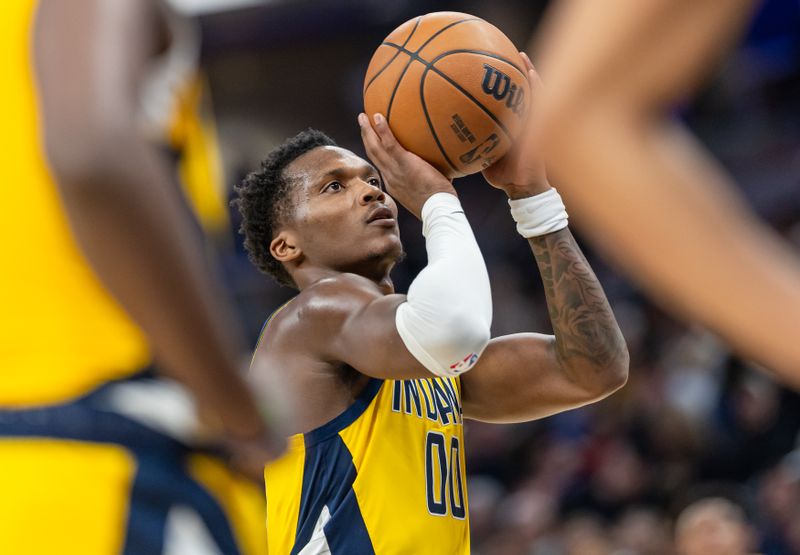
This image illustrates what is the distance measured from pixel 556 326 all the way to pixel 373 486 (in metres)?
0.82

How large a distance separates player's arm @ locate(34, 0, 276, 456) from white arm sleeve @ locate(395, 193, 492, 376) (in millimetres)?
1465

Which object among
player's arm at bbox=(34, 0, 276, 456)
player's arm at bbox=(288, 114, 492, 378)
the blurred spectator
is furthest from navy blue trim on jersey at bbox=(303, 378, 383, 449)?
the blurred spectator

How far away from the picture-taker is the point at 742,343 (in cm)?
114

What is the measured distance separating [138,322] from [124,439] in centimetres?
26

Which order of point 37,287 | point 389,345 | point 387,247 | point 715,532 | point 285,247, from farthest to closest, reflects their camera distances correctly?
point 715,532, point 285,247, point 387,247, point 389,345, point 37,287

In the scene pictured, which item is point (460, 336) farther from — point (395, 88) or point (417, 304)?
point (395, 88)

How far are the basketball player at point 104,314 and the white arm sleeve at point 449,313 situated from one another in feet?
4.03

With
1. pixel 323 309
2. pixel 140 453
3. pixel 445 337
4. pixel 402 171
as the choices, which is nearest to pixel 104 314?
pixel 140 453

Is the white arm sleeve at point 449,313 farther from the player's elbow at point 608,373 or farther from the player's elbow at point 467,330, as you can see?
the player's elbow at point 608,373

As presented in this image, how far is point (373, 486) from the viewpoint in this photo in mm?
3299

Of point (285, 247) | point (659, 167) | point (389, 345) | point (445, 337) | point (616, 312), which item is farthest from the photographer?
point (616, 312)

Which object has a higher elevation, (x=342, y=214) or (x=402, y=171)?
(x=402, y=171)

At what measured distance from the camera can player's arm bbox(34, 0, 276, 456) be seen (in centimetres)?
133

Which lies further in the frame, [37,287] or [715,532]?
[715,532]
